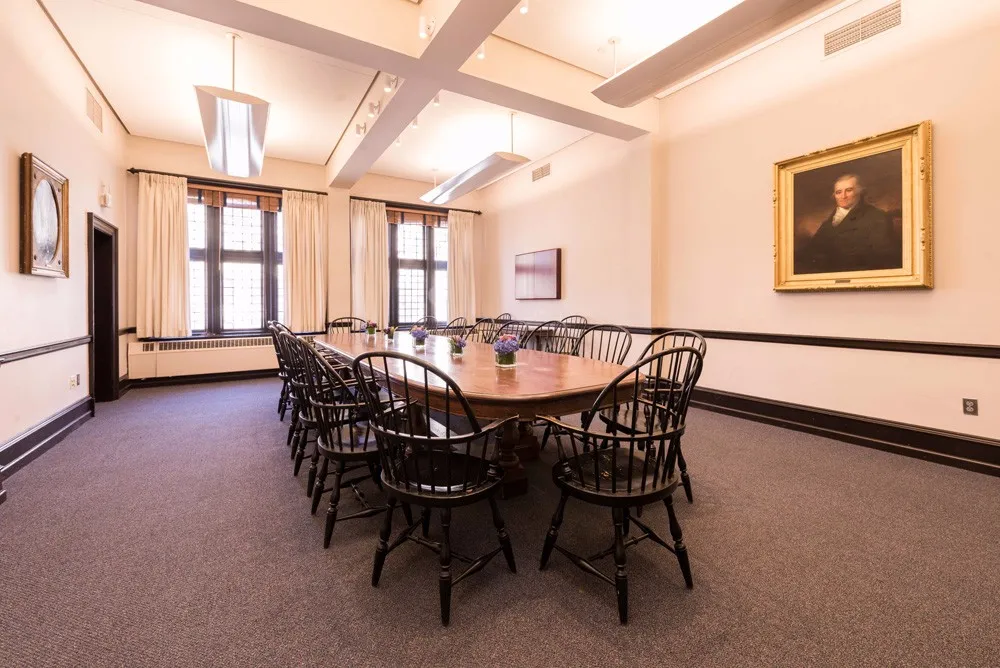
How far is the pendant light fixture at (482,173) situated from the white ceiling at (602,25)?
1.07 metres

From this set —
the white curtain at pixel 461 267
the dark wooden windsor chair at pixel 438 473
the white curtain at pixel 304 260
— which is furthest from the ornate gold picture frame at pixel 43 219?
the white curtain at pixel 461 267

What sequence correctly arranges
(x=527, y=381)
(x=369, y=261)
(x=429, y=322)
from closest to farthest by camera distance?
(x=527, y=381), (x=369, y=261), (x=429, y=322)

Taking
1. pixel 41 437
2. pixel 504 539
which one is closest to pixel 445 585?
pixel 504 539

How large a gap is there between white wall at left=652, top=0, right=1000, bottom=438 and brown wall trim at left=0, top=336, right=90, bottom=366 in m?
5.13

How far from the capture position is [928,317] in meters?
2.95

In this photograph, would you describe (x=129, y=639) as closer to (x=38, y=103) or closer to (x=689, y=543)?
(x=689, y=543)

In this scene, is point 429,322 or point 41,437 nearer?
point 41,437

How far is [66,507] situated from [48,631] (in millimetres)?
1182

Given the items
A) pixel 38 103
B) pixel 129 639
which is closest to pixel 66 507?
pixel 129 639

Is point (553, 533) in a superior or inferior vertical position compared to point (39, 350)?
inferior

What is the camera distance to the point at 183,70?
3887mm

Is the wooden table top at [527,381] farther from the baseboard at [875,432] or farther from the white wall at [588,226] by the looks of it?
the white wall at [588,226]

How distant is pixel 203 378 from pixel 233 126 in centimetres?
364

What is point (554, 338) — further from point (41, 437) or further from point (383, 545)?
point (41, 437)
